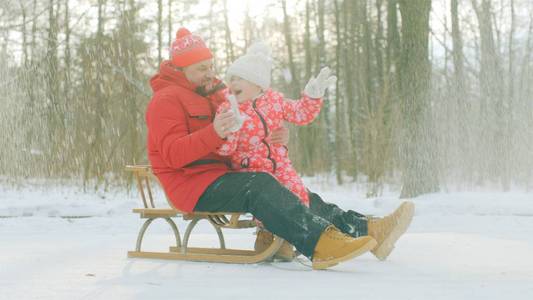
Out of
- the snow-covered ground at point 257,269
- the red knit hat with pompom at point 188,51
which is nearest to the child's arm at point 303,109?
the red knit hat with pompom at point 188,51

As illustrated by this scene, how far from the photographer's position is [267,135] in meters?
3.74

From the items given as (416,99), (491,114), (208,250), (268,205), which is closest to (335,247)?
(268,205)

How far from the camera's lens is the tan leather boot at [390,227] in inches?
151

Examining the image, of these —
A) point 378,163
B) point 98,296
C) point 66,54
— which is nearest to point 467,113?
point 378,163

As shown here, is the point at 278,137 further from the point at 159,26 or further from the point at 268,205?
the point at 159,26

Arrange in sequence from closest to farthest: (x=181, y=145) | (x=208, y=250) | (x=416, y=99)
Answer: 1. (x=181, y=145)
2. (x=208, y=250)
3. (x=416, y=99)

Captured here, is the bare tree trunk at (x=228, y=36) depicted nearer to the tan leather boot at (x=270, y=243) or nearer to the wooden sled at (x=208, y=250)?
the wooden sled at (x=208, y=250)

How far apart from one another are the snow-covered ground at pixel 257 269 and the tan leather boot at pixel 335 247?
0.07m

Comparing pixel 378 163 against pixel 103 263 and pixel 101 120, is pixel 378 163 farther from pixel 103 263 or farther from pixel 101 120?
pixel 103 263

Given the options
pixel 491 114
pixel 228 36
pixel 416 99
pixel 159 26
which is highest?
pixel 228 36

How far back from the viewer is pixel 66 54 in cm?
1894

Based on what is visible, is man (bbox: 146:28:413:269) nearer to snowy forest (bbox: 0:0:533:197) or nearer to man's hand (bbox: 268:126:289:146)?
man's hand (bbox: 268:126:289:146)

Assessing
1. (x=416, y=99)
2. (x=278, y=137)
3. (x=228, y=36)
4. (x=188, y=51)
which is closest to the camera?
(x=278, y=137)

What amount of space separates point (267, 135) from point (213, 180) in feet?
1.20
